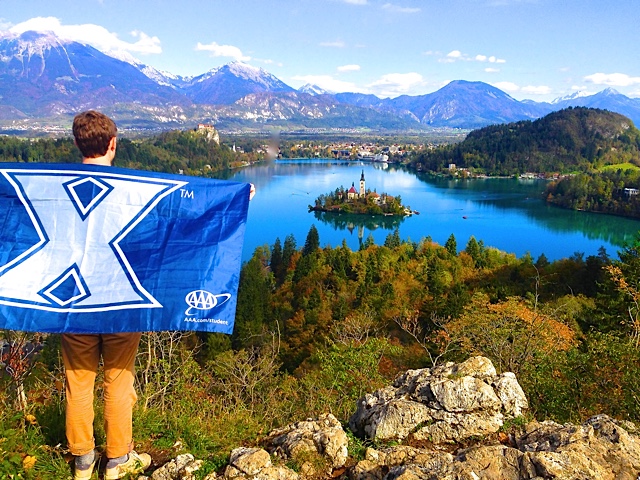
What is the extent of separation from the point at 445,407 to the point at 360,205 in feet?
166

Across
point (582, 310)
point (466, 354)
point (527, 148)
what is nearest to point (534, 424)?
point (466, 354)

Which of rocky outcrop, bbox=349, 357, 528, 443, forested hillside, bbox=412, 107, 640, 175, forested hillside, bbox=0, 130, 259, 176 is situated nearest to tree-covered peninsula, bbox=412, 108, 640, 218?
forested hillside, bbox=412, 107, 640, 175

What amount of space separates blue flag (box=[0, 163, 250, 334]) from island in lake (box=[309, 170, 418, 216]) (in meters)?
48.7

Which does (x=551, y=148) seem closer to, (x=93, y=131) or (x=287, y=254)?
(x=287, y=254)

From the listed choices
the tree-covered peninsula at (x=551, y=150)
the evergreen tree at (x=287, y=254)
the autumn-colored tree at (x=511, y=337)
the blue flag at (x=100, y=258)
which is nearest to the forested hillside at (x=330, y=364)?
the autumn-colored tree at (x=511, y=337)

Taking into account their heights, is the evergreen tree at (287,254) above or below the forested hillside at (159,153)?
below

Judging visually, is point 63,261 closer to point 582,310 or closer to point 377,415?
point 377,415

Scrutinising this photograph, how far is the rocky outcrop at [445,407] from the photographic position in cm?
299

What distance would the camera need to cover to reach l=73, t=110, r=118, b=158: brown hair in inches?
83.3

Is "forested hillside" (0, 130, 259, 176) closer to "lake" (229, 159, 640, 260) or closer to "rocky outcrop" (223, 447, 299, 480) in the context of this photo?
"lake" (229, 159, 640, 260)

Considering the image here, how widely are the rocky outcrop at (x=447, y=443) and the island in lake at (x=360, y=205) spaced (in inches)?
1885

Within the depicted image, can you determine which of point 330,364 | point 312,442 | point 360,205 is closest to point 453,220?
point 360,205

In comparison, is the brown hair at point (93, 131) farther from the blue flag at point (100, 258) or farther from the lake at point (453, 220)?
the lake at point (453, 220)

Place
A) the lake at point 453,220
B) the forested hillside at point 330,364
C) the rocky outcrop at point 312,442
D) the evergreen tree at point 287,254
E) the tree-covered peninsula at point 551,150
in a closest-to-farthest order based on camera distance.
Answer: the rocky outcrop at point 312,442
the forested hillside at point 330,364
the evergreen tree at point 287,254
the lake at point 453,220
the tree-covered peninsula at point 551,150
